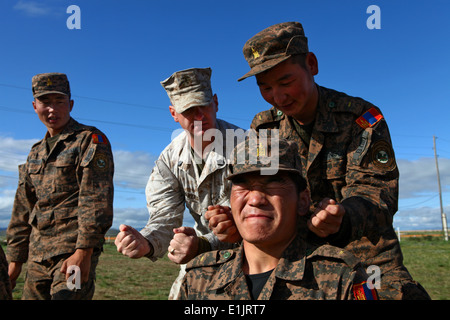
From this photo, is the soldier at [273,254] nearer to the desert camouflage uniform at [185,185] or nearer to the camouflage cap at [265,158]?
the camouflage cap at [265,158]

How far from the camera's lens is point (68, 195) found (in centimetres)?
531

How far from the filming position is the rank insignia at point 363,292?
2.58m

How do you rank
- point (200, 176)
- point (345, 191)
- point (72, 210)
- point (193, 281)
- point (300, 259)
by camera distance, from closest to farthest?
point (300, 259)
point (193, 281)
point (345, 191)
point (200, 176)
point (72, 210)

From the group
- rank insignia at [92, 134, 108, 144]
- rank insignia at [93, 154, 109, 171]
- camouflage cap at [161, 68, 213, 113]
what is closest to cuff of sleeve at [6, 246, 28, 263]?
rank insignia at [93, 154, 109, 171]

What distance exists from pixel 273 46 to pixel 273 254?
1.61m

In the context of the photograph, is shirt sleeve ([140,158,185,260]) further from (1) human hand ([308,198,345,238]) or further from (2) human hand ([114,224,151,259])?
(1) human hand ([308,198,345,238])

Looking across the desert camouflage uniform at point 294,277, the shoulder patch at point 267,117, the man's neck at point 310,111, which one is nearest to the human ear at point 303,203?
the desert camouflage uniform at point 294,277

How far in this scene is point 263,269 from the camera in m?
2.95

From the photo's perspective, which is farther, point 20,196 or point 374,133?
point 20,196

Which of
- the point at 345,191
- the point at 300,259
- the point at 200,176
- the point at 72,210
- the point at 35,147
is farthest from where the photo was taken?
the point at 35,147
